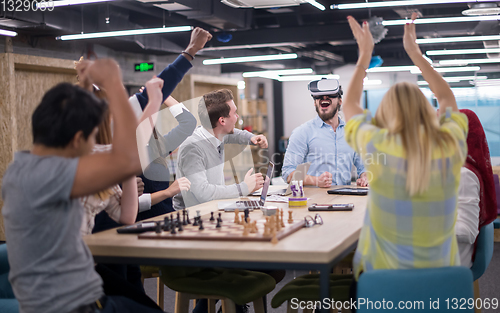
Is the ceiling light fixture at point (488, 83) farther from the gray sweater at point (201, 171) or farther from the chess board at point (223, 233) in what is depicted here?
the chess board at point (223, 233)

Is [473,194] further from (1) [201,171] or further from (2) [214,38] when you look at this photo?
(2) [214,38]

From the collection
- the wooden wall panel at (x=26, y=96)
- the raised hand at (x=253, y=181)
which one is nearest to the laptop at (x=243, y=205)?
the raised hand at (x=253, y=181)

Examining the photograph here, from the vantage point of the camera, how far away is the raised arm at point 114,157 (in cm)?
144

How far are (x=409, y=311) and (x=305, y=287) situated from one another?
54 centimetres

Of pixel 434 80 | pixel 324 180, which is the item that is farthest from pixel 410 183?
pixel 324 180

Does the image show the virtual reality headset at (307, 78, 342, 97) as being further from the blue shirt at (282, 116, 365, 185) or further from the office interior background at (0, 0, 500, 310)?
the office interior background at (0, 0, 500, 310)

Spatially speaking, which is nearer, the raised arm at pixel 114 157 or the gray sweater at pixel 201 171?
the raised arm at pixel 114 157

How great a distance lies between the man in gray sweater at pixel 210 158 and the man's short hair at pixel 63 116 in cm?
149

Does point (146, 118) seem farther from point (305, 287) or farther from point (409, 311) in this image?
point (409, 311)

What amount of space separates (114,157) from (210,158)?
170cm

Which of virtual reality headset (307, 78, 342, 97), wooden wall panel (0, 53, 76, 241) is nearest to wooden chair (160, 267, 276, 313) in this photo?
virtual reality headset (307, 78, 342, 97)

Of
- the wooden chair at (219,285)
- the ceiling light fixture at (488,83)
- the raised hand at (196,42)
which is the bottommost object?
the wooden chair at (219,285)

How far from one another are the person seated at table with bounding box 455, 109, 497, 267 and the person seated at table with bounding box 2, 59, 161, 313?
5.31ft

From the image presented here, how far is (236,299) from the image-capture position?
211 cm
